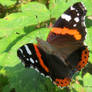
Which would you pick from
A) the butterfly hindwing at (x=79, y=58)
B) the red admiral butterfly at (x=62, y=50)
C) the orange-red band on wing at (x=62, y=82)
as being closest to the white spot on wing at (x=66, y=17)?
the red admiral butterfly at (x=62, y=50)

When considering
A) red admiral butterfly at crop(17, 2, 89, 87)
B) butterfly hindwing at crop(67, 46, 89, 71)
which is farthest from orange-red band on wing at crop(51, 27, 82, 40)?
butterfly hindwing at crop(67, 46, 89, 71)

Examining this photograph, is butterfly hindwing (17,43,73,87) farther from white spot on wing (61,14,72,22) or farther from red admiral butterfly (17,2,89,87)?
white spot on wing (61,14,72,22)

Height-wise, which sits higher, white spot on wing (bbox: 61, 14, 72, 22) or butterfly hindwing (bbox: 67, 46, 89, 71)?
white spot on wing (bbox: 61, 14, 72, 22)

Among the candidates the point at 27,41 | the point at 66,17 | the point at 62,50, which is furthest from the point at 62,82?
the point at 66,17

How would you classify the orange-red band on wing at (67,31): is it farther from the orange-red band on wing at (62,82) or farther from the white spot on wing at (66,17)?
the orange-red band on wing at (62,82)

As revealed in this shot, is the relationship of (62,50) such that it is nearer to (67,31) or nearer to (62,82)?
(67,31)

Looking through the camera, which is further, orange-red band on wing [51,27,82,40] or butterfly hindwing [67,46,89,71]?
orange-red band on wing [51,27,82,40]
